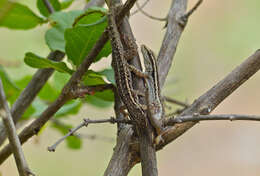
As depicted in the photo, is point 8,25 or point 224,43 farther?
point 224,43

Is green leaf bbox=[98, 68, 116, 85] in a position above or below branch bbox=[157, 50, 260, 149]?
above

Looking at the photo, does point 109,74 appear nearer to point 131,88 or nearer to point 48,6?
point 131,88

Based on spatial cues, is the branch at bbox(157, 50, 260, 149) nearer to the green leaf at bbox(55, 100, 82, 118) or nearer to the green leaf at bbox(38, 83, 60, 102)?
the green leaf at bbox(55, 100, 82, 118)

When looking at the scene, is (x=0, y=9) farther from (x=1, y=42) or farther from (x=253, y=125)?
(x=253, y=125)

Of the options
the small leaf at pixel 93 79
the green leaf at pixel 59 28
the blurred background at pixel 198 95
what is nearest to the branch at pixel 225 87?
the small leaf at pixel 93 79

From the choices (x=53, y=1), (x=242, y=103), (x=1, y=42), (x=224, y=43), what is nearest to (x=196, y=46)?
(x=224, y=43)

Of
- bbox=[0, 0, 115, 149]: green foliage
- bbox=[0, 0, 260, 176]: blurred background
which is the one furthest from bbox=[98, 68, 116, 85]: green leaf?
bbox=[0, 0, 260, 176]: blurred background

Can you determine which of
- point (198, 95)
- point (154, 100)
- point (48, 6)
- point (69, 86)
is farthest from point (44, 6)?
point (198, 95)
